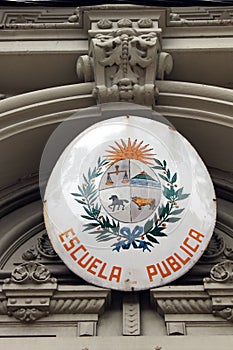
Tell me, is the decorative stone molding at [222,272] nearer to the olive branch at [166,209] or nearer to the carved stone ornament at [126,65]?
the olive branch at [166,209]

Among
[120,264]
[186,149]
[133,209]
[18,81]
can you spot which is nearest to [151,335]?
[120,264]

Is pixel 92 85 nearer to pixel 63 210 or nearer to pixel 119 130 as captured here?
pixel 119 130

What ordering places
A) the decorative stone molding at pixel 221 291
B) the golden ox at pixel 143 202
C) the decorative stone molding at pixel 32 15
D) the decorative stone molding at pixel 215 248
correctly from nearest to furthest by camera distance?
the decorative stone molding at pixel 221 291
the golden ox at pixel 143 202
the decorative stone molding at pixel 215 248
the decorative stone molding at pixel 32 15

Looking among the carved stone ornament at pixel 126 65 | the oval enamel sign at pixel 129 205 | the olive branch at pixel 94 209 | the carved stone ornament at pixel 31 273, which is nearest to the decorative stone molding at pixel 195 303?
the oval enamel sign at pixel 129 205

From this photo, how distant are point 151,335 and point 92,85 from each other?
2403 mm

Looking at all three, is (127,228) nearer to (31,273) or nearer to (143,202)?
(143,202)

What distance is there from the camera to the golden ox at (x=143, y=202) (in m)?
5.07

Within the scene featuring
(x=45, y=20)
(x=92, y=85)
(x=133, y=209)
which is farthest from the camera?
(x=45, y=20)

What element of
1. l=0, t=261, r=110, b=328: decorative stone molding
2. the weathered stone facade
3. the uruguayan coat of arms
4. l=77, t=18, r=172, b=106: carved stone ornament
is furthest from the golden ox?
l=77, t=18, r=172, b=106: carved stone ornament

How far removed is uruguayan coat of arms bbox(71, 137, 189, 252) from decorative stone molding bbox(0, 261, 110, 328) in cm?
42

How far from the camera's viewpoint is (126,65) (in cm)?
582

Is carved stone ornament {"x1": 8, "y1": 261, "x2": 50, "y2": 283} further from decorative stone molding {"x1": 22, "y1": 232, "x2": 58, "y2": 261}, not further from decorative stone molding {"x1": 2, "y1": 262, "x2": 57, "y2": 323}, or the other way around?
decorative stone molding {"x1": 22, "y1": 232, "x2": 58, "y2": 261}

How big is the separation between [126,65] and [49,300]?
2.30m

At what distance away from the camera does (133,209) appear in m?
5.04
